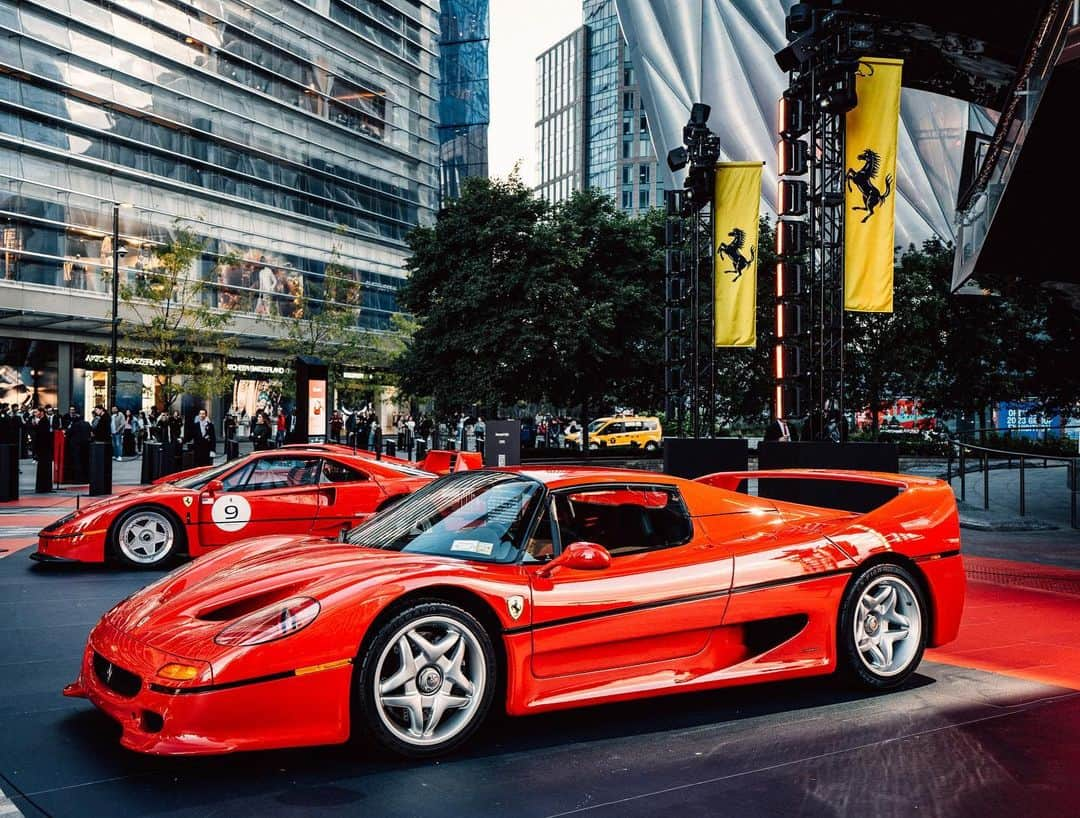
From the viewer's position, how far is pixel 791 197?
A: 16.8 meters

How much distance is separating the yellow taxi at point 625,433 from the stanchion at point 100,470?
1149 inches

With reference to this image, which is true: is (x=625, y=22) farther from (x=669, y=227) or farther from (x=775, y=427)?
(x=775, y=427)

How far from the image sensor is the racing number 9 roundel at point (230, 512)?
973 centimetres

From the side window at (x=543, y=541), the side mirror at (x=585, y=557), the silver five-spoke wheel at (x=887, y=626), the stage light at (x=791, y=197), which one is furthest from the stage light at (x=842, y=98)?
the side mirror at (x=585, y=557)

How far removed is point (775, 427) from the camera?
1595cm

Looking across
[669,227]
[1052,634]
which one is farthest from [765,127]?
[1052,634]

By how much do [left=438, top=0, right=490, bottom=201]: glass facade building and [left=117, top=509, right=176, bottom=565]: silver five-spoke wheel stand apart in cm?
Result: 8986

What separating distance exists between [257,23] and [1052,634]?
59037mm

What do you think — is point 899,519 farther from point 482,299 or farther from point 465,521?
point 482,299

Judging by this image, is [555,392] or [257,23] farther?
[257,23]

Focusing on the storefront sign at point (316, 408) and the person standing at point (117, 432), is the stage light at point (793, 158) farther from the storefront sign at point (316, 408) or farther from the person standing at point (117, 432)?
the person standing at point (117, 432)

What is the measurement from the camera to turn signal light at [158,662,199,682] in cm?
369

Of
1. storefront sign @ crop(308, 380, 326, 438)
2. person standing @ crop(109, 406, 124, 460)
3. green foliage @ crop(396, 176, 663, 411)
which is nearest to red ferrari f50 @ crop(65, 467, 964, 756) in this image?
storefront sign @ crop(308, 380, 326, 438)

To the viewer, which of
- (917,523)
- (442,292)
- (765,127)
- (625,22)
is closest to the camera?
(917,523)
